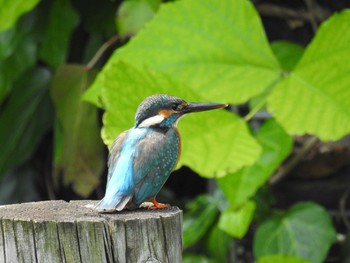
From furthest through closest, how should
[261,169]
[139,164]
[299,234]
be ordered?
[299,234] → [261,169] → [139,164]

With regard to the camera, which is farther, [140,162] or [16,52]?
[16,52]

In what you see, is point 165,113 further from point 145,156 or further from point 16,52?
point 16,52

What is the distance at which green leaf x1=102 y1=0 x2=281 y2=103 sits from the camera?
2.03m

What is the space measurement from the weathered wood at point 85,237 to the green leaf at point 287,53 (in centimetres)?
126

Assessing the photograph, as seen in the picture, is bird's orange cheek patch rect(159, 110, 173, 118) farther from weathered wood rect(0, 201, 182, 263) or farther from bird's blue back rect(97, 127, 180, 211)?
weathered wood rect(0, 201, 182, 263)

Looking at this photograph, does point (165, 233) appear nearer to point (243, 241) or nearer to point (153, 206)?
point (153, 206)

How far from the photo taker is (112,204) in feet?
4.16

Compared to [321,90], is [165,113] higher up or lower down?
higher up

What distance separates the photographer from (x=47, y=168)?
3.05 meters

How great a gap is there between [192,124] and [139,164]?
0.57 m

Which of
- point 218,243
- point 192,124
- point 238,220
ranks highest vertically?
point 192,124

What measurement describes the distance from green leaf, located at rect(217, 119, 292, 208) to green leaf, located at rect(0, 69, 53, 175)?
0.84m

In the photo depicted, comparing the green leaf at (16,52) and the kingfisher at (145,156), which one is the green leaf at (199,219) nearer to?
the green leaf at (16,52)

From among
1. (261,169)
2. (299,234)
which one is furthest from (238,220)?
(299,234)
